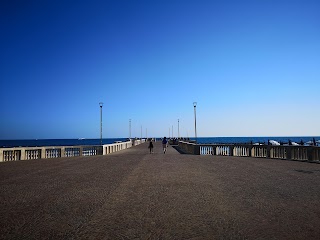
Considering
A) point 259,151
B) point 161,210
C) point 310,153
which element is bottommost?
point 161,210

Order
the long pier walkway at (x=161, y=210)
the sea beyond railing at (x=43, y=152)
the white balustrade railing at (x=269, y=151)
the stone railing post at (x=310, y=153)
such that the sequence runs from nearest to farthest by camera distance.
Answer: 1. the long pier walkway at (x=161, y=210)
2. the stone railing post at (x=310, y=153)
3. the white balustrade railing at (x=269, y=151)
4. the sea beyond railing at (x=43, y=152)

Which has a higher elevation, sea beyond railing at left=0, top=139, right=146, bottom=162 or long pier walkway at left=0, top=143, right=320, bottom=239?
sea beyond railing at left=0, top=139, right=146, bottom=162

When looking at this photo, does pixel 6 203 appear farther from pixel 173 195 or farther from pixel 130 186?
pixel 173 195

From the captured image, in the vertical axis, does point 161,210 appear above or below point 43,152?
below

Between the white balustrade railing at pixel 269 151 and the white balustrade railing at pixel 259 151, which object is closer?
the white balustrade railing at pixel 269 151

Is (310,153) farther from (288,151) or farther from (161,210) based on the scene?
(161,210)

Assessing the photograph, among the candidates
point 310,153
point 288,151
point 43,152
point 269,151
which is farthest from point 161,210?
point 43,152

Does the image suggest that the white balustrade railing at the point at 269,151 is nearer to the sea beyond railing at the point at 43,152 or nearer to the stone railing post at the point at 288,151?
the stone railing post at the point at 288,151

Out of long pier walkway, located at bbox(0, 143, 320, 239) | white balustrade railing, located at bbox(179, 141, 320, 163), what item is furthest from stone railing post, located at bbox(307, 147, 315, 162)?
long pier walkway, located at bbox(0, 143, 320, 239)

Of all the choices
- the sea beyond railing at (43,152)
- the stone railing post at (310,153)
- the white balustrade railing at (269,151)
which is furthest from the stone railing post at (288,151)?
the sea beyond railing at (43,152)

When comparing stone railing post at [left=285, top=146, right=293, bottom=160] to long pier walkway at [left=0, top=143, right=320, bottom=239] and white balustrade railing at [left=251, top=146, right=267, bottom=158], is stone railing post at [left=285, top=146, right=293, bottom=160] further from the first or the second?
long pier walkway at [left=0, top=143, right=320, bottom=239]

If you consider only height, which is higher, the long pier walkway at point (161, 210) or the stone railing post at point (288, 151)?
the stone railing post at point (288, 151)

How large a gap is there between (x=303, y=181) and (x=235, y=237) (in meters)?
7.14

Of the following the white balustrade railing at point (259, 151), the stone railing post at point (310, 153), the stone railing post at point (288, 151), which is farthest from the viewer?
the white balustrade railing at point (259, 151)
